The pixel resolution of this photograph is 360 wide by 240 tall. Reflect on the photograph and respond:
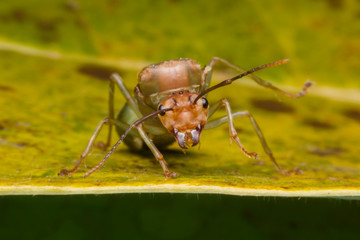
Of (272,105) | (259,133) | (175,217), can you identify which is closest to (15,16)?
(272,105)

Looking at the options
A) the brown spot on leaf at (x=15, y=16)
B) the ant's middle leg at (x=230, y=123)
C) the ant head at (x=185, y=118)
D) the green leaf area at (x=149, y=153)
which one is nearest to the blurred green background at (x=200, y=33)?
the brown spot on leaf at (x=15, y=16)

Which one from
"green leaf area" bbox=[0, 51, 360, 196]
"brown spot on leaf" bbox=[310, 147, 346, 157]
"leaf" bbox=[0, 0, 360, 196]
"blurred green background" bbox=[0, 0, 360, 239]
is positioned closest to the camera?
"green leaf area" bbox=[0, 51, 360, 196]

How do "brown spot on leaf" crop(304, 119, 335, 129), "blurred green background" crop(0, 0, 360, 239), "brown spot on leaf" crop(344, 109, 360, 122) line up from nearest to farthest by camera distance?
"brown spot on leaf" crop(304, 119, 335, 129)
"brown spot on leaf" crop(344, 109, 360, 122)
"blurred green background" crop(0, 0, 360, 239)

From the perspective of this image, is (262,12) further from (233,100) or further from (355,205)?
(355,205)

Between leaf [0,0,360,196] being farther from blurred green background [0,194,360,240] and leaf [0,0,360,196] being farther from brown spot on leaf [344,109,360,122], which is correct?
blurred green background [0,194,360,240]

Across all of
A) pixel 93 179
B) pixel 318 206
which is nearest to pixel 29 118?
pixel 93 179

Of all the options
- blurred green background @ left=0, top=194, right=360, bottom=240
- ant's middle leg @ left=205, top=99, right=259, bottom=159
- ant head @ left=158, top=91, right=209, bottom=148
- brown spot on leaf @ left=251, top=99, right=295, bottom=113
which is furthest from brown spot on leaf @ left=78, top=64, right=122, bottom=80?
blurred green background @ left=0, top=194, right=360, bottom=240

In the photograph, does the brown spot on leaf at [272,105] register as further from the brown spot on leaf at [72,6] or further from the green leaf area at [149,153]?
the brown spot on leaf at [72,6]
